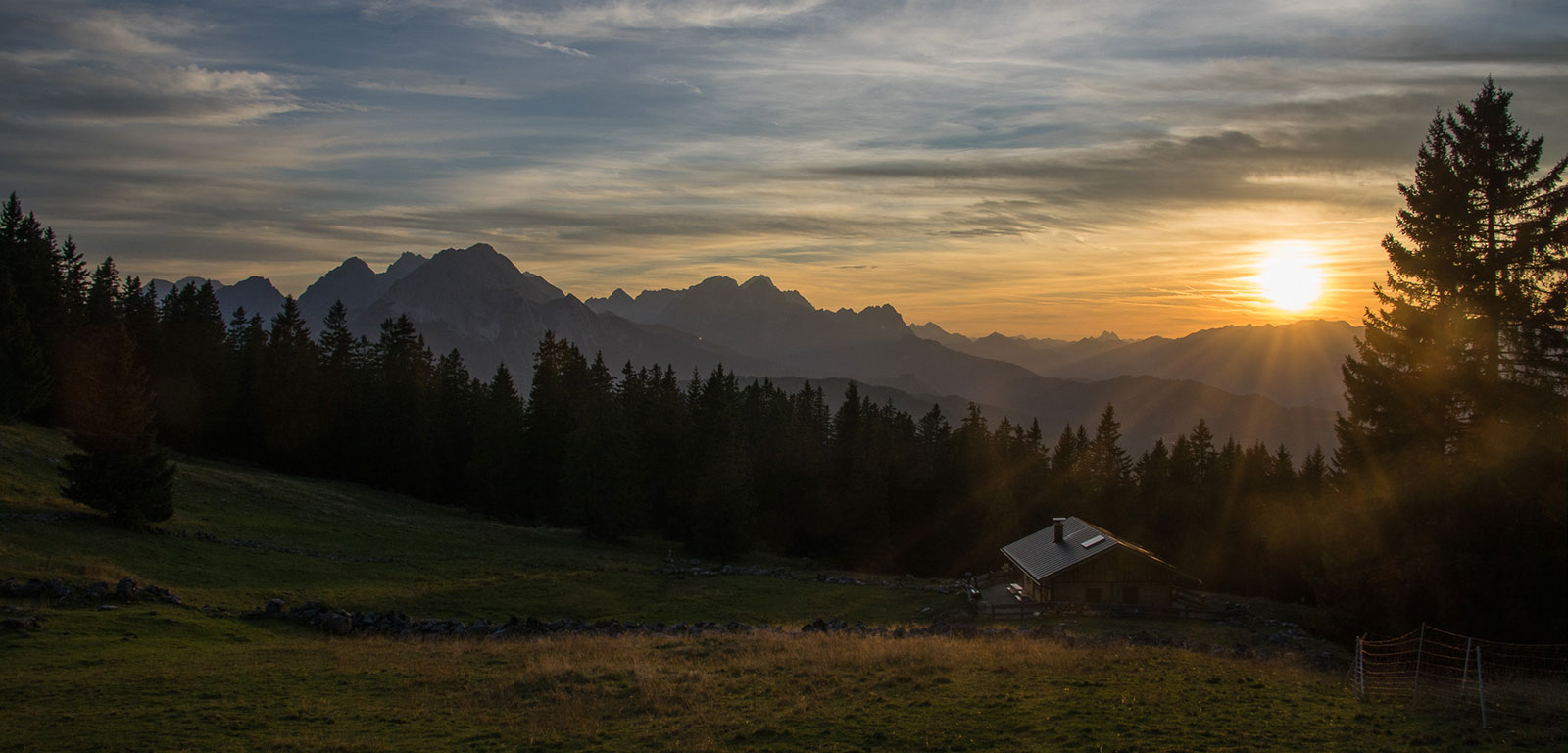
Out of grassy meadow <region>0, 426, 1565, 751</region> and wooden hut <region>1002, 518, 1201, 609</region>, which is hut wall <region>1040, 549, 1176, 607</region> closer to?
wooden hut <region>1002, 518, 1201, 609</region>

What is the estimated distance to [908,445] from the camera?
84562 millimetres

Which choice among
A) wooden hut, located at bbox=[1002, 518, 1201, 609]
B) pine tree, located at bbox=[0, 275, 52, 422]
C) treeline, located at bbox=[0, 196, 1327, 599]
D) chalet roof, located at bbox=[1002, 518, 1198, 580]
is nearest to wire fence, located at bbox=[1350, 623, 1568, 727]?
chalet roof, located at bbox=[1002, 518, 1198, 580]

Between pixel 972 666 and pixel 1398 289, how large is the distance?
2383 cm

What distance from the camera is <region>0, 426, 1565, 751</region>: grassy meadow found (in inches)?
638

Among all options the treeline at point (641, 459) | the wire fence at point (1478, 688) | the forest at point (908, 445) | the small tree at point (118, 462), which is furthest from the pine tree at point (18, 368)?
the wire fence at point (1478, 688)

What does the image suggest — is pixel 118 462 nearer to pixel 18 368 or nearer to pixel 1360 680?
pixel 18 368

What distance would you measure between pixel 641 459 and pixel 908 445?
28.2 m

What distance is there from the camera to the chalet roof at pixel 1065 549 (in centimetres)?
5112

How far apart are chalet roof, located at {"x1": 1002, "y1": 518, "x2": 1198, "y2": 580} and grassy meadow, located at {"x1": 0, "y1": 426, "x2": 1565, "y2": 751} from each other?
10.7 m

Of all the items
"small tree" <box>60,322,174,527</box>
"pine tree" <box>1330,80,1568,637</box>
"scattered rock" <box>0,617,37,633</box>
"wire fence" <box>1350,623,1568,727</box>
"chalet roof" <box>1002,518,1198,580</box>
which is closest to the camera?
"wire fence" <box>1350,623,1568,727</box>

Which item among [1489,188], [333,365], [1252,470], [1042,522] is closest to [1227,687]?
[1489,188]

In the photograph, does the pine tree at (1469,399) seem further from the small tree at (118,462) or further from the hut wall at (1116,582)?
the small tree at (118,462)

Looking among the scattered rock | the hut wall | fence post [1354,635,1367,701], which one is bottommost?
the hut wall

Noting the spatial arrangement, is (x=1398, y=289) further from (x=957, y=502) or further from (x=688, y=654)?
(x=957, y=502)
